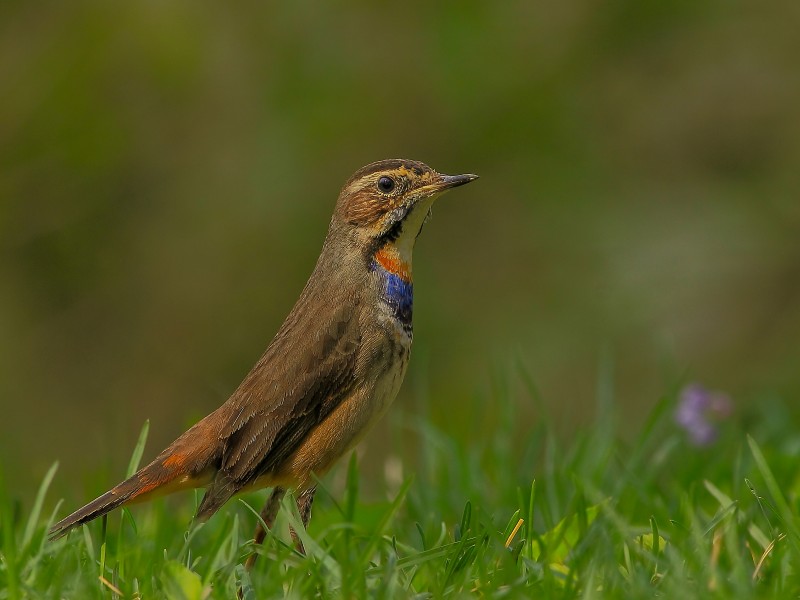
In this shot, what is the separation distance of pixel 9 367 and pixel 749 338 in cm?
525

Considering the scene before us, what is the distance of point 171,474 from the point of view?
4.92 metres

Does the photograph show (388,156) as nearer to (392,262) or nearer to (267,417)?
(392,262)

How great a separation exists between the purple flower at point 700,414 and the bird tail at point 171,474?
87.5 inches

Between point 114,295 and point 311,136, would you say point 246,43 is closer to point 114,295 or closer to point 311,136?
point 311,136

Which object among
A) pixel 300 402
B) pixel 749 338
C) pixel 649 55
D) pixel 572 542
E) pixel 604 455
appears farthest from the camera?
pixel 649 55

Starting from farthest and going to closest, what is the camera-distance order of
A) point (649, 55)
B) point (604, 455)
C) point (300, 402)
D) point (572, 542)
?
point (649, 55), point (604, 455), point (300, 402), point (572, 542)

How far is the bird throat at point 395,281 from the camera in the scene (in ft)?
17.3

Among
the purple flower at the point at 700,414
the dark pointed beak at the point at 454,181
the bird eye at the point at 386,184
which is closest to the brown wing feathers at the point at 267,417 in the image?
the bird eye at the point at 386,184

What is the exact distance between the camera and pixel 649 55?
33.8 ft

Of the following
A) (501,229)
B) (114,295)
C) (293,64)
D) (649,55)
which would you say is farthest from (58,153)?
(649,55)

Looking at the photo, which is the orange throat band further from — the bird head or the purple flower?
the purple flower

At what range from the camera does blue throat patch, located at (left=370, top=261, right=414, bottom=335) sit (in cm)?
526

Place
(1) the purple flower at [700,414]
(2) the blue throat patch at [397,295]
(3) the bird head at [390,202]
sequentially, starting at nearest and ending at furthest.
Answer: (2) the blue throat patch at [397,295] → (3) the bird head at [390,202] → (1) the purple flower at [700,414]

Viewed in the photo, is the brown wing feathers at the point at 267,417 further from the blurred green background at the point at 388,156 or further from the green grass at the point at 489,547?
the blurred green background at the point at 388,156
